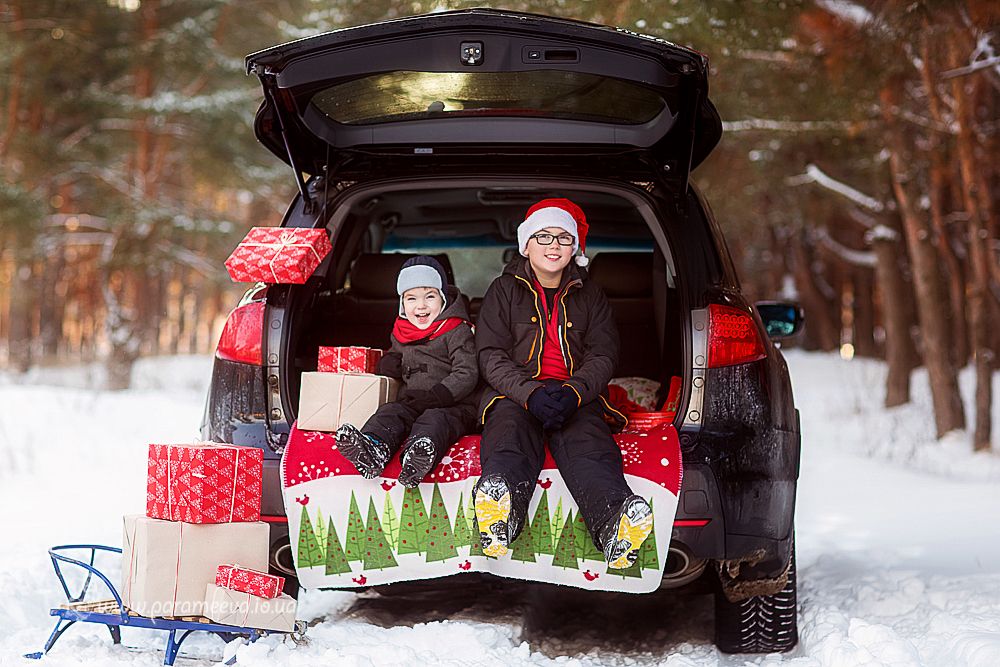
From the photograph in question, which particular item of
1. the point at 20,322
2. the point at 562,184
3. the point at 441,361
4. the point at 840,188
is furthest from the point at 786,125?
the point at 20,322

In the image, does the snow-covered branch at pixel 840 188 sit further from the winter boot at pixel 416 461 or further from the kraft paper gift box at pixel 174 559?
the kraft paper gift box at pixel 174 559

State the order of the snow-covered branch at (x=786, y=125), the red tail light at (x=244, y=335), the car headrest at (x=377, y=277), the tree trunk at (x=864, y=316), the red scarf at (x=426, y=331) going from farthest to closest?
the tree trunk at (x=864, y=316) → the snow-covered branch at (x=786, y=125) → the car headrest at (x=377, y=277) → the red scarf at (x=426, y=331) → the red tail light at (x=244, y=335)

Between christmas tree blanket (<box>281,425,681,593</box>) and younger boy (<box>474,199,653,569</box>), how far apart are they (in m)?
0.07

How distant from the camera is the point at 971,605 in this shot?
3873 mm

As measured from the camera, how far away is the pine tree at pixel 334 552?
3281 mm

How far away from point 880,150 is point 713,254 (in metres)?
9.63

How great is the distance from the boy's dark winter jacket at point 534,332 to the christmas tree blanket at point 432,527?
1.47 ft

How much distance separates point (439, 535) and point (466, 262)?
93.9 inches

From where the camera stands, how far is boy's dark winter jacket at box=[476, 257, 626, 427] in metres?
3.70

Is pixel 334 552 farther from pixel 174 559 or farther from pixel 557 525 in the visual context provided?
pixel 557 525

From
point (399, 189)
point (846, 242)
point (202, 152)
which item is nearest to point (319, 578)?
point (399, 189)

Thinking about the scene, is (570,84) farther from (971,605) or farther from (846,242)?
(846,242)

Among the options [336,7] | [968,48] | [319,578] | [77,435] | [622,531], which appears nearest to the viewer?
[622,531]

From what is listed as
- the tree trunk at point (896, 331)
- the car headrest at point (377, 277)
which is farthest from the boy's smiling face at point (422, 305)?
the tree trunk at point (896, 331)
